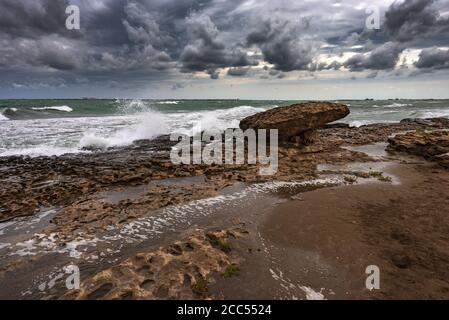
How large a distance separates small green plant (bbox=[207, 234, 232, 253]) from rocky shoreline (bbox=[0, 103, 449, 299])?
2cm

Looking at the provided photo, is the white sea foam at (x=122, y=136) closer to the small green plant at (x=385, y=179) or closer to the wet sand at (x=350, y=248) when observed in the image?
the wet sand at (x=350, y=248)

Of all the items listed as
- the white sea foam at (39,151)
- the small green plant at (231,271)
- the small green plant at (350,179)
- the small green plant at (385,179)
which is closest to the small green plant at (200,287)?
the small green plant at (231,271)

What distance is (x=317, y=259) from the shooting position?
4.84 meters

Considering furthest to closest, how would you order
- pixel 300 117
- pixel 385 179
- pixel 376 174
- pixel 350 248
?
pixel 300 117
pixel 376 174
pixel 385 179
pixel 350 248

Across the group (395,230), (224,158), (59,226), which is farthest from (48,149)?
(395,230)

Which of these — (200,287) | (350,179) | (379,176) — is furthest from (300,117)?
(200,287)

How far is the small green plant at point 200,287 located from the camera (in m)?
4.03

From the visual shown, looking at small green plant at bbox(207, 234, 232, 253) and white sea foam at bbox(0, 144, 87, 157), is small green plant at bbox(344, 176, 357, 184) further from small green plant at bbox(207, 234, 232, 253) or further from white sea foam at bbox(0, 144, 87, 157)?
white sea foam at bbox(0, 144, 87, 157)

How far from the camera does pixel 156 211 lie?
691 centimetres

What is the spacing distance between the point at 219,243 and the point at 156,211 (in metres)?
2.25

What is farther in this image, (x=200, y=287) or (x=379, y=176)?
(x=379, y=176)

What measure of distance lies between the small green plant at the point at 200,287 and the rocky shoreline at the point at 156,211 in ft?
0.04

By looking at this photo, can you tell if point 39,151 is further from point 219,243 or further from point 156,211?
point 219,243
